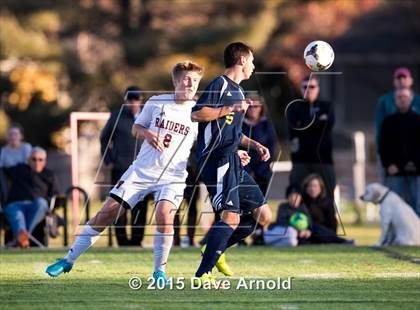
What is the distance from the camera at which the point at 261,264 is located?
456 inches

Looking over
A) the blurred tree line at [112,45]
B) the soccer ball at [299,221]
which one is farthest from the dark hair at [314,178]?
the blurred tree line at [112,45]

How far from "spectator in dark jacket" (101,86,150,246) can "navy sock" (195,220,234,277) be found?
16.8 ft

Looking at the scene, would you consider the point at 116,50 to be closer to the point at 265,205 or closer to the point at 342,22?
the point at 342,22

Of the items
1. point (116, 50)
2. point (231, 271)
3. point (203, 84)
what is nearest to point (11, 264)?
point (231, 271)

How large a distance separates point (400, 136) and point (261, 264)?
4.00m

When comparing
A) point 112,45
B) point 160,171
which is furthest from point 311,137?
point 112,45

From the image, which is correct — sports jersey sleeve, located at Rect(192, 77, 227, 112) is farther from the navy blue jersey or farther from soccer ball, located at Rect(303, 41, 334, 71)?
soccer ball, located at Rect(303, 41, 334, 71)

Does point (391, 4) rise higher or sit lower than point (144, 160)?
higher

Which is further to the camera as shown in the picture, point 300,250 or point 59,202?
point 59,202

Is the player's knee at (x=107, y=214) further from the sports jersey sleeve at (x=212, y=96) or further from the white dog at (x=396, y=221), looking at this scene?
the white dog at (x=396, y=221)

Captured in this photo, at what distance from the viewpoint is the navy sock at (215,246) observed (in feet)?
29.5

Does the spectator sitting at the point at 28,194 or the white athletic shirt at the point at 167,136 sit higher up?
the white athletic shirt at the point at 167,136

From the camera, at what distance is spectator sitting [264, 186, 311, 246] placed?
Answer: 14.4m

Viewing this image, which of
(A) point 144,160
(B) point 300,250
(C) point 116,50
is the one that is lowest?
(B) point 300,250
